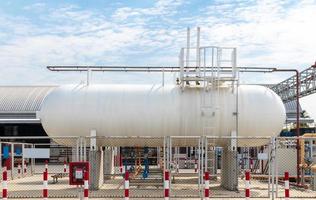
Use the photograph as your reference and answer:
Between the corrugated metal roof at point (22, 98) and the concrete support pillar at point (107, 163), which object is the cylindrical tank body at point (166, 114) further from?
the corrugated metal roof at point (22, 98)

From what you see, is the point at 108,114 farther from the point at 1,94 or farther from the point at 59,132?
the point at 1,94

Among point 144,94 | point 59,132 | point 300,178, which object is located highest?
point 144,94

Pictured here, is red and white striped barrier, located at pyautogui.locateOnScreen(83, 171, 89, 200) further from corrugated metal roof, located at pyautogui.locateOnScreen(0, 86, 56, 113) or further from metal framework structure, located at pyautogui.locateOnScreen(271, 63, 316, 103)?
corrugated metal roof, located at pyautogui.locateOnScreen(0, 86, 56, 113)

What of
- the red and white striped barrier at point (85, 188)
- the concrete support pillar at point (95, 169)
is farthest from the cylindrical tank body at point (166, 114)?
the red and white striped barrier at point (85, 188)

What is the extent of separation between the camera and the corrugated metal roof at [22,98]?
48.0 m

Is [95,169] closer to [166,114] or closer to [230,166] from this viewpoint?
[166,114]

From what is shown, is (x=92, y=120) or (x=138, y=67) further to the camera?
(x=138, y=67)

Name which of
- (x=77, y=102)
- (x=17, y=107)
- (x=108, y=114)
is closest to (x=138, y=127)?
(x=108, y=114)

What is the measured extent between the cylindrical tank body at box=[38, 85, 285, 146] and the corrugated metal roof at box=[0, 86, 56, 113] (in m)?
30.4

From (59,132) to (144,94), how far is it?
318 cm

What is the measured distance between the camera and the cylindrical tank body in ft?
58.7

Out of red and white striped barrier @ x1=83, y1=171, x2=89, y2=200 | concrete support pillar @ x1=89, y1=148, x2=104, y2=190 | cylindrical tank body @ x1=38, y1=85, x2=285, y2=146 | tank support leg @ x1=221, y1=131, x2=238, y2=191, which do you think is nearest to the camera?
red and white striped barrier @ x1=83, y1=171, x2=89, y2=200

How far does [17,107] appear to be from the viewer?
4822cm

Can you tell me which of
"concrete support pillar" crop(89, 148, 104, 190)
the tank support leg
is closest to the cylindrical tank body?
the tank support leg
